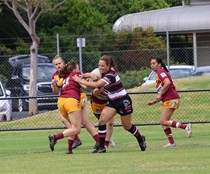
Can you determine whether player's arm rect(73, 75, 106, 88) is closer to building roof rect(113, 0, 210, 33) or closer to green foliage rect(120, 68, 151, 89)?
green foliage rect(120, 68, 151, 89)

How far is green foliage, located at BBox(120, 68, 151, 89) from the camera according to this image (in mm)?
31172

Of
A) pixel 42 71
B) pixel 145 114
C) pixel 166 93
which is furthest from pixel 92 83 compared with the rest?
pixel 42 71

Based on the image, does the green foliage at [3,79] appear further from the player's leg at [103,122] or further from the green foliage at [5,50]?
the player's leg at [103,122]

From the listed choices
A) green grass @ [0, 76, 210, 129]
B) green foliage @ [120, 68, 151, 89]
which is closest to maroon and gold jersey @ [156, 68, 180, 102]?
green grass @ [0, 76, 210, 129]

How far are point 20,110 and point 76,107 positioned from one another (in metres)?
10.1

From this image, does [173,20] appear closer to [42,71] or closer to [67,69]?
[42,71]

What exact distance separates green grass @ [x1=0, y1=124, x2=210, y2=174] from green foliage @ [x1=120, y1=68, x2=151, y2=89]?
9.78 m

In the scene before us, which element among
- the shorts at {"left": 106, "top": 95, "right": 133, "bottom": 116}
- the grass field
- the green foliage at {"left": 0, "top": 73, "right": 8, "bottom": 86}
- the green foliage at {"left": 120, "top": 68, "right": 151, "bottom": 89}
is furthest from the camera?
the green foliage at {"left": 120, "top": 68, "right": 151, "bottom": 89}

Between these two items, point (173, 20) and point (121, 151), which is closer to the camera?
A: point (121, 151)

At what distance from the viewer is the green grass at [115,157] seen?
41.4ft

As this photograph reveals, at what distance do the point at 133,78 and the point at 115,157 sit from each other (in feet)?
55.5

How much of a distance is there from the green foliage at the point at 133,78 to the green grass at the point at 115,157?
978 cm

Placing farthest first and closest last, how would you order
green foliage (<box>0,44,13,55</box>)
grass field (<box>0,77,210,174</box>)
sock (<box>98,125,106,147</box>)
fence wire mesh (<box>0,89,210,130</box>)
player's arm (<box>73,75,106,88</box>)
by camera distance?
1. green foliage (<box>0,44,13,55</box>)
2. fence wire mesh (<box>0,89,210,130</box>)
3. sock (<box>98,125,106,147</box>)
4. player's arm (<box>73,75,106,88</box>)
5. grass field (<box>0,77,210,174</box>)

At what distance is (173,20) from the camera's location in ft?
135
